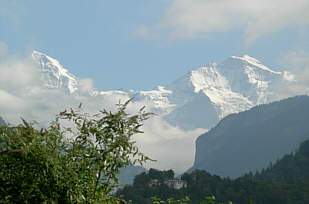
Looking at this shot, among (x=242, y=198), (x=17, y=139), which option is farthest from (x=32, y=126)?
(x=242, y=198)

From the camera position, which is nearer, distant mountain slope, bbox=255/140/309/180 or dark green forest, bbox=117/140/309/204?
dark green forest, bbox=117/140/309/204

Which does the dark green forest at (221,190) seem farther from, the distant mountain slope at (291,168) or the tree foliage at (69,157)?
the tree foliage at (69,157)

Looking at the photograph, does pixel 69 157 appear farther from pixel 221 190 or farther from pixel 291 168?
pixel 291 168

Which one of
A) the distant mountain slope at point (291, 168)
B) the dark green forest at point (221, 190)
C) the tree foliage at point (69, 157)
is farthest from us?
the distant mountain slope at point (291, 168)

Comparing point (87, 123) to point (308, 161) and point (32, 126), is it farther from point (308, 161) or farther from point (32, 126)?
point (308, 161)

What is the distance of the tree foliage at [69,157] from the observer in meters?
5.73

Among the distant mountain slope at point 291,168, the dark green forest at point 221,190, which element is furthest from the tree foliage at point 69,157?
the distant mountain slope at point 291,168

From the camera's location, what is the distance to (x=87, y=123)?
6.62 meters

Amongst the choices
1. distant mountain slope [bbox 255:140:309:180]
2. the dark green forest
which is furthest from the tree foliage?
distant mountain slope [bbox 255:140:309:180]

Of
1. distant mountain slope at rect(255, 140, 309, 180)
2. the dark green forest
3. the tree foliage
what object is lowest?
the tree foliage

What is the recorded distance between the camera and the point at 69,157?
20.6 ft

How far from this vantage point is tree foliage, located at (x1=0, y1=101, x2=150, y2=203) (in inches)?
226

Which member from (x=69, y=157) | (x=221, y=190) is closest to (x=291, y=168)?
(x=221, y=190)

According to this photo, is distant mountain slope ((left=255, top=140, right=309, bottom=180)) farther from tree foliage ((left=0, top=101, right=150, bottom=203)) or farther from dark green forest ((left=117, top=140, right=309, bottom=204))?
tree foliage ((left=0, top=101, right=150, bottom=203))
